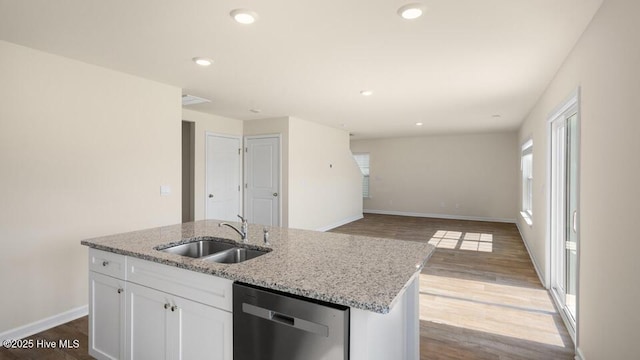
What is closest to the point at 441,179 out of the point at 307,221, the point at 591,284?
the point at 307,221

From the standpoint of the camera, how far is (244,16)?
2102 mm

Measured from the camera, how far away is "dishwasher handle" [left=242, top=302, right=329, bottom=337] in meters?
1.27

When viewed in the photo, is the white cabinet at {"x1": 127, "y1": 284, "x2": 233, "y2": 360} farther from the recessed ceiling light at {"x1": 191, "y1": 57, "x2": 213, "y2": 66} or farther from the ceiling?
the recessed ceiling light at {"x1": 191, "y1": 57, "x2": 213, "y2": 66}

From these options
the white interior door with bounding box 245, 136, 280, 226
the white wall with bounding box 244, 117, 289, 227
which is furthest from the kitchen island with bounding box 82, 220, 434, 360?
the white interior door with bounding box 245, 136, 280, 226

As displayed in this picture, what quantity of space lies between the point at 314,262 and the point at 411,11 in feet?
5.37

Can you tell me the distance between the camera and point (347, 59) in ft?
9.58

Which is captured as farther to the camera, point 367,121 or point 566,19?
point 367,121

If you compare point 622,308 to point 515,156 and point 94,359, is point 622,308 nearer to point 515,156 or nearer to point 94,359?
point 94,359

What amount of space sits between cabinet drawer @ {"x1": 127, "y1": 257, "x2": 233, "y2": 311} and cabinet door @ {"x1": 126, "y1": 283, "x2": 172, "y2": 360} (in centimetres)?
5

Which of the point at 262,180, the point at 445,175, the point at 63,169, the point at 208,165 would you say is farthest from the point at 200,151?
the point at 445,175

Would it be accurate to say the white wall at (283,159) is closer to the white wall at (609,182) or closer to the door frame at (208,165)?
the door frame at (208,165)

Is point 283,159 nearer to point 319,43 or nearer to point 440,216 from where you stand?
point 319,43

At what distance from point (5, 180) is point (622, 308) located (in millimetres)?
4099

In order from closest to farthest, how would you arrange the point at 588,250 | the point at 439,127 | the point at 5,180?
the point at 588,250 < the point at 5,180 < the point at 439,127
